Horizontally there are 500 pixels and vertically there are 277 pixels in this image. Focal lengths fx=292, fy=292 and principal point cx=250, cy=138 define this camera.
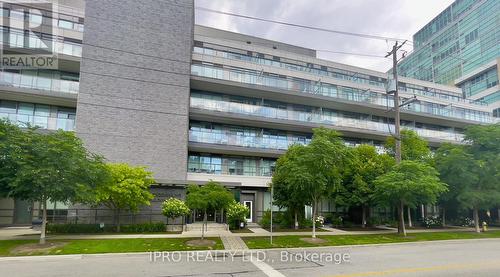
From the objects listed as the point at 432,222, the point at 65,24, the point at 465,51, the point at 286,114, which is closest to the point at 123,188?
the point at 286,114

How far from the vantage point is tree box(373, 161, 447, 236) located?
1881cm

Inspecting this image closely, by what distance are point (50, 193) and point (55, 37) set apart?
16.6 meters

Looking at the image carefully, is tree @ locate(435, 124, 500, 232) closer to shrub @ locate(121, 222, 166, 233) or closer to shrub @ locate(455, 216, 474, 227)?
shrub @ locate(455, 216, 474, 227)

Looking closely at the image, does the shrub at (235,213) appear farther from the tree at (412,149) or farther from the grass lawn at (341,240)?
the tree at (412,149)

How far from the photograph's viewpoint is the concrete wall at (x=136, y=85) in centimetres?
2297

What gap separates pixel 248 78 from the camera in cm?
2794

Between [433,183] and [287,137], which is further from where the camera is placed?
[287,137]

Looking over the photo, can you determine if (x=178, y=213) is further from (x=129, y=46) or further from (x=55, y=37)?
(x=55, y=37)

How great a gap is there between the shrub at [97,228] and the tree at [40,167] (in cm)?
438

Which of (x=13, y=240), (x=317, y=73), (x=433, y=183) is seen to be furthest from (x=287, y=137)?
(x=13, y=240)

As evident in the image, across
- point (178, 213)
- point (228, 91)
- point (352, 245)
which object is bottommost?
point (352, 245)

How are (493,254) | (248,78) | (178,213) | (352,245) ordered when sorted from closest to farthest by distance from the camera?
(493,254)
(352,245)
(178,213)
(248,78)

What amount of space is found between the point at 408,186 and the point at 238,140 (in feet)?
45.8

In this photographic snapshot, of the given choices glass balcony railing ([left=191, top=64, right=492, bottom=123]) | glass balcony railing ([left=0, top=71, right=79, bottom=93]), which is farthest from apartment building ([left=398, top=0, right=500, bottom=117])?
glass balcony railing ([left=0, top=71, right=79, bottom=93])
